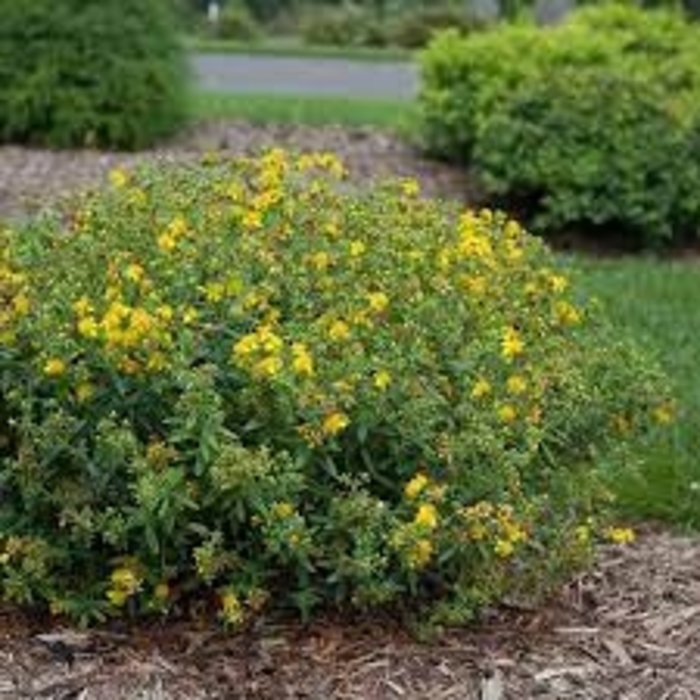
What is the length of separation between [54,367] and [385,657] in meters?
0.97

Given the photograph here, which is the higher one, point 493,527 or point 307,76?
point 493,527

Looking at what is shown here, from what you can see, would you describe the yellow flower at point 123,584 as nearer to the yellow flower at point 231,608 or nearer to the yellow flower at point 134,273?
the yellow flower at point 231,608

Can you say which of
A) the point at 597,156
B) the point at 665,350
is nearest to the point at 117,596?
the point at 665,350

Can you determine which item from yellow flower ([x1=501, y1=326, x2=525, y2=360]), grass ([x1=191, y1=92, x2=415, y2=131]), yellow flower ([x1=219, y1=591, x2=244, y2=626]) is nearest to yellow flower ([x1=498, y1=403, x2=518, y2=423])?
yellow flower ([x1=501, y1=326, x2=525, y2=360])

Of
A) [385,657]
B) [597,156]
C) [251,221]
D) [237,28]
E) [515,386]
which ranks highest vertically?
[251,221]

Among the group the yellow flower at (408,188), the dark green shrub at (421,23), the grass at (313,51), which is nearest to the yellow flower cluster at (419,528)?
the yellow flower at (408,188)

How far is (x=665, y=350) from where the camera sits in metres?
7.63

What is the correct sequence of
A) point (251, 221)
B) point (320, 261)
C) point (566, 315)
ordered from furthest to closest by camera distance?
point (566, 315) < point (251, 221) < point (320, 261)

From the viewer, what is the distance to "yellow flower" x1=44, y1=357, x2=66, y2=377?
13.8 ft

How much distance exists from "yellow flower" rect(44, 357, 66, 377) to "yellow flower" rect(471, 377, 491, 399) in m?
0.93

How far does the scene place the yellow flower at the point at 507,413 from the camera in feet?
14.4

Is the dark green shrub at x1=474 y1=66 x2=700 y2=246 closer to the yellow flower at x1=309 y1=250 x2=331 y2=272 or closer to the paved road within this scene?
the yellow flower at x1=309 y1=250 x2=331 y2=272

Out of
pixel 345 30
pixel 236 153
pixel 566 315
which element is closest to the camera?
pixel 566 315

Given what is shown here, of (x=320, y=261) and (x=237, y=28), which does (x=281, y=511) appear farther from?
(x=237, y=28)
